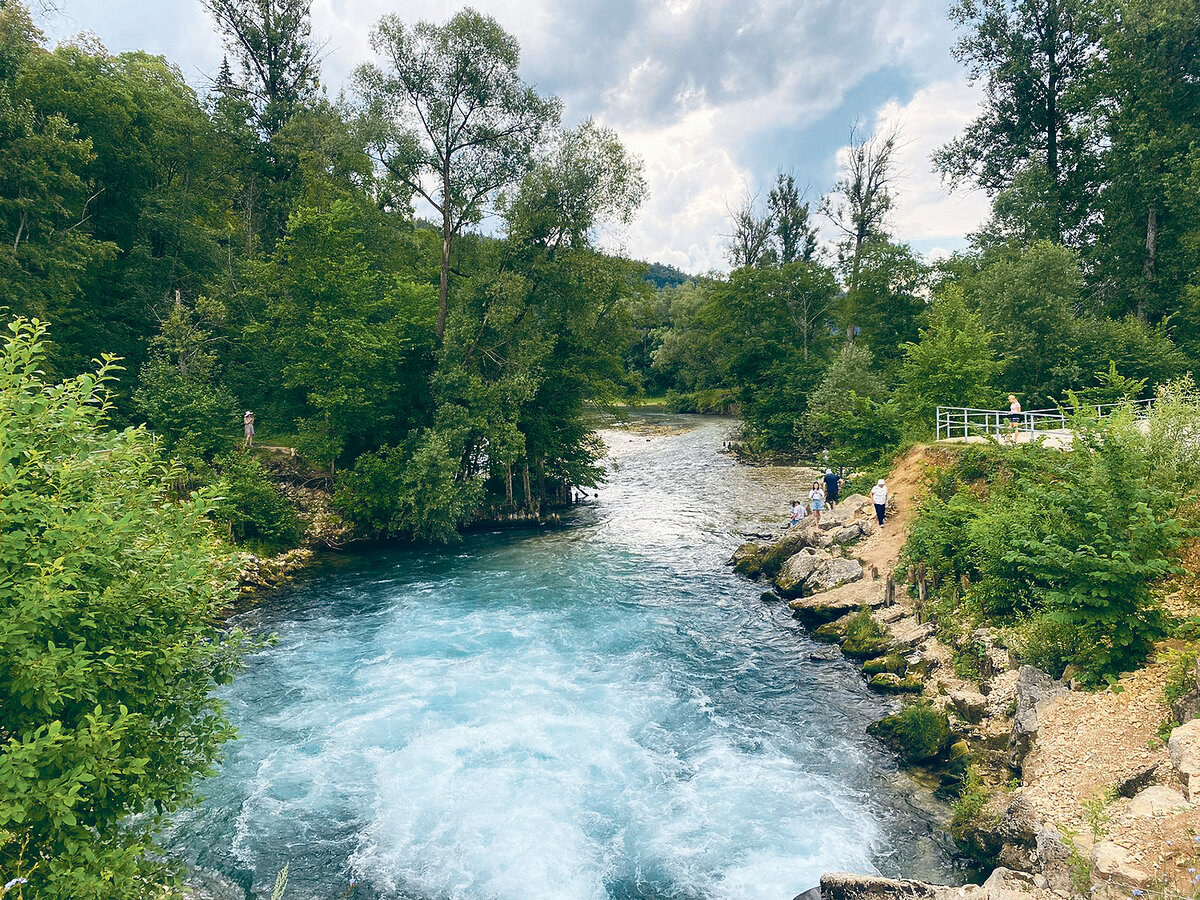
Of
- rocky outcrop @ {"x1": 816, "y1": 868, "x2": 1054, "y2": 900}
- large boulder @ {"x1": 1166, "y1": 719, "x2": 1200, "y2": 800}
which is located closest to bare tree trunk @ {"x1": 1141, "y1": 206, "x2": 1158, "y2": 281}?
large boulder @ {"x1": 1166, "y1": 719, "x2": 1200, "y2": 800}

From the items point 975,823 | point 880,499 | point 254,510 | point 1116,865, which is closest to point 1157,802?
point 1116,865

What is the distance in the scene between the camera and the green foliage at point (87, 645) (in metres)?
5.62

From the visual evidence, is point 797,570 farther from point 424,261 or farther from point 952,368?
point 424,261

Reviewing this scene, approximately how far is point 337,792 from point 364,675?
4489 millimetres

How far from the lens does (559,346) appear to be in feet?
101

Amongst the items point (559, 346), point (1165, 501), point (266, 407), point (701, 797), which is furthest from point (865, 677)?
point (266, 407)

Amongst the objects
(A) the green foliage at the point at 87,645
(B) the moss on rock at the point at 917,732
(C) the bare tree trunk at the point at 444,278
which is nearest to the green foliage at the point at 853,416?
(B) the moss on rock at the point at 917,732

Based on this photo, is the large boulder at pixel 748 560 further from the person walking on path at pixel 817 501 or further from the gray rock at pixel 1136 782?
the gray rock at pixel 1136 782

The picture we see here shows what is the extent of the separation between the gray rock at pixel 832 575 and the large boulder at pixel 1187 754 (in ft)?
36.1

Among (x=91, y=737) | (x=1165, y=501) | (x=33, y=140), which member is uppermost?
(x=33, y=140)

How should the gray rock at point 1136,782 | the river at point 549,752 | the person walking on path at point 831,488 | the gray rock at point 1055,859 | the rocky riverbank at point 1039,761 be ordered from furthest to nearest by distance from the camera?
the person walking on path at point 831,488
the river at point 549,752
the gray rock at point 1136,782
the gray rock at point 1055,859
the rocky riverbank at point 1039,761

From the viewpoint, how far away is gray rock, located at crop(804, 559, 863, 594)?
20000 mm

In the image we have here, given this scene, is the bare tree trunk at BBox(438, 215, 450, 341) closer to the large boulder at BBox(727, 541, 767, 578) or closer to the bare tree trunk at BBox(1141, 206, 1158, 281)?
the large boulder at BBox(727, 541, 767, 578)

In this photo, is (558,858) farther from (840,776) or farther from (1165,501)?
(1165,501)
